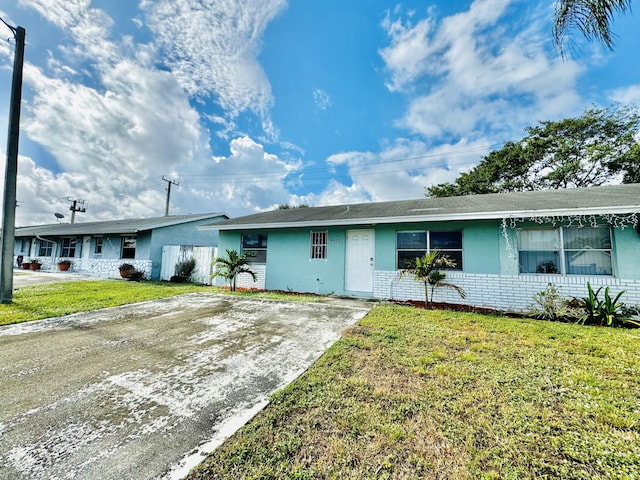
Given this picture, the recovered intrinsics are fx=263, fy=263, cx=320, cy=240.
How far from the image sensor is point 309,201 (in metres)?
37.2

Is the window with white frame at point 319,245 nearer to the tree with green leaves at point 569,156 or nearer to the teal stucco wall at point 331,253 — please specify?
the teal stucco wall at point 331,253

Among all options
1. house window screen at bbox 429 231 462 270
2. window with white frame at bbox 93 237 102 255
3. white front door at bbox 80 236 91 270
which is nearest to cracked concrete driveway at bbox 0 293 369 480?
house window screen at bbox 429 231 462 270

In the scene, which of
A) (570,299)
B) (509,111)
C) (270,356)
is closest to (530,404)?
(270,356)

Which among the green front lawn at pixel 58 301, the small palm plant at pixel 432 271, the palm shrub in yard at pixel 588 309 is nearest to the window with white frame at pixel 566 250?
the palm shrub in yard at pixel 588 309

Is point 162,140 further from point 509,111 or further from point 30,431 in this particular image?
point 509,111

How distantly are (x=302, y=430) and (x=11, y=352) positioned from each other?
→ 15.6ft

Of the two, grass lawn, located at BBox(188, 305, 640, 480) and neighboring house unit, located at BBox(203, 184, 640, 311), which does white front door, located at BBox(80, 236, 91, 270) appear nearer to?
neighboring house unit, located at BBox(203, 184, 640, 311)

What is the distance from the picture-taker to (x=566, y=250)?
678 cm

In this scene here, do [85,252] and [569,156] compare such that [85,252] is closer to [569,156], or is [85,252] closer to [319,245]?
[319,245]

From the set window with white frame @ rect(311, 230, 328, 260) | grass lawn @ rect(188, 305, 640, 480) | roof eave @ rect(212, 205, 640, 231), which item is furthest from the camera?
window with white frame @ rect(311, 230, 328, 260)

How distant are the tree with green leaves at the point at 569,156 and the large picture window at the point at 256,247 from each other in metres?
18.4

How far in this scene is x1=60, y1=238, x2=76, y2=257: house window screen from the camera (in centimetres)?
1818

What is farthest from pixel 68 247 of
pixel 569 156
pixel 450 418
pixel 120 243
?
pixel 569 156

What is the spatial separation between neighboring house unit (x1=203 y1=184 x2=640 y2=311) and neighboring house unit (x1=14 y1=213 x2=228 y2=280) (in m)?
8.18
